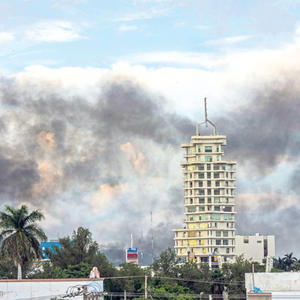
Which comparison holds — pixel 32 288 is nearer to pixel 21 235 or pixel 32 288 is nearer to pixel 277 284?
pixel 21 235

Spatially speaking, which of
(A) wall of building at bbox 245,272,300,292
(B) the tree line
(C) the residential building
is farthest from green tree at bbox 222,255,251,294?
(A) wall of building at bbox 245,272,300,292

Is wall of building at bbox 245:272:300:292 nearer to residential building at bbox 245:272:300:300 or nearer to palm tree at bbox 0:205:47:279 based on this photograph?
residential building at bbox 245:272:300:300

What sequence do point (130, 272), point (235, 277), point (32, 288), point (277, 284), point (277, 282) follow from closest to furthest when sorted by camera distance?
point (32, 288) → point (277, 284) → point (277, 282) → point (130, 272) → point (235, 277)

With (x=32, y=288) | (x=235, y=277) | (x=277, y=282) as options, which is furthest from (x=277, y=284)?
(x=235, y=277)

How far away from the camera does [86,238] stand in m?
168

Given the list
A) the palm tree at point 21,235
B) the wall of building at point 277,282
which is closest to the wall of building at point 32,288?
the palm tree at point 21,235

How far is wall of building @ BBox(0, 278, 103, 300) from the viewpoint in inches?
4343

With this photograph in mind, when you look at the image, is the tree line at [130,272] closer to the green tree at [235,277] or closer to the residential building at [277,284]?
the green tree at [235,277]

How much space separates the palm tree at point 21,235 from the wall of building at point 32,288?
366 inches

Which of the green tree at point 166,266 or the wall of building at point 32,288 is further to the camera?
the green tree at point 166,266

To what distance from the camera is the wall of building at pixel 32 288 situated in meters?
110

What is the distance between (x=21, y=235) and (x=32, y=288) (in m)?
13.1

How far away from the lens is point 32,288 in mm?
110500

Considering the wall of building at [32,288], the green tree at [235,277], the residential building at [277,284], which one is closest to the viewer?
the wall of building at [32,288]
